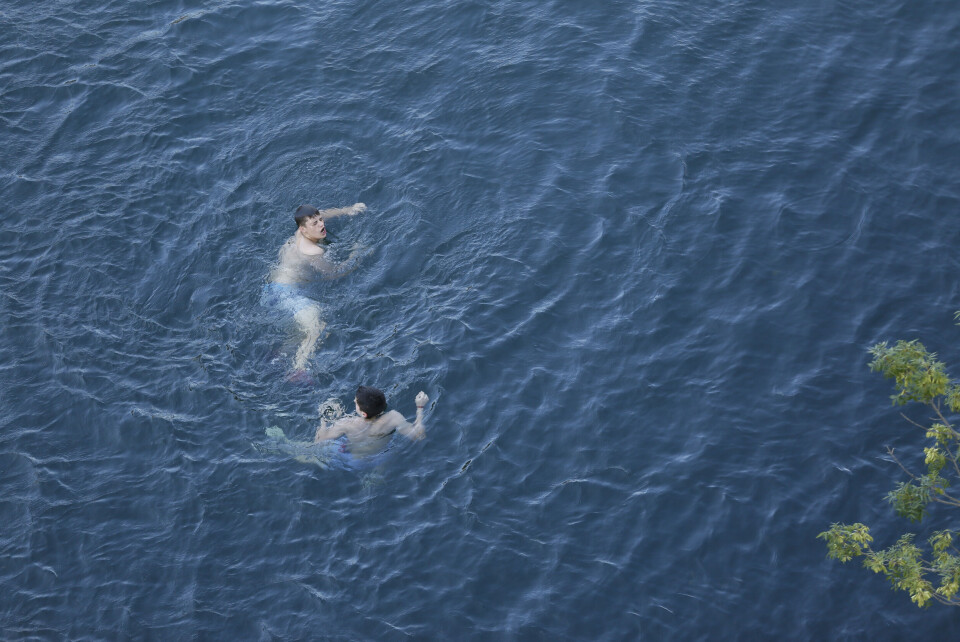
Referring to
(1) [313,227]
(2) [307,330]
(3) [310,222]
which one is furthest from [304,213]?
(2) [307,330]

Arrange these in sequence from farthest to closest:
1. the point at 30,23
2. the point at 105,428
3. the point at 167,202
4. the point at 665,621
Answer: the point at 30,23 → the point at 167,202 → the point at 105,428 → the point at 665,621

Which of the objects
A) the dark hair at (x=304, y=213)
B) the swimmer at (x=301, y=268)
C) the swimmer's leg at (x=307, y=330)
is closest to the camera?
the swimmer's leg at (x=307, y=330)

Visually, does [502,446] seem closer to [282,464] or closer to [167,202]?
[282,464]

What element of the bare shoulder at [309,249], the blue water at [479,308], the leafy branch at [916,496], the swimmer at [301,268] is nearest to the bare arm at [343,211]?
the blue water at [479,308]

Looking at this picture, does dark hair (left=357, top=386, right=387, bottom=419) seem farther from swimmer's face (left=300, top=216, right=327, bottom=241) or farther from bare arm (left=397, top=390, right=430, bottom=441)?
swimmer's face (left=300, top=216, right=327, bottom=241)

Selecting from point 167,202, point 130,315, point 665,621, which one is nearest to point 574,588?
point 665,621

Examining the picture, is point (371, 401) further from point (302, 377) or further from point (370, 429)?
point (302, 377)

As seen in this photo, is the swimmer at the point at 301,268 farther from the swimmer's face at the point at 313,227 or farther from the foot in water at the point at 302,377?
the foot in water at the point at 302,377
